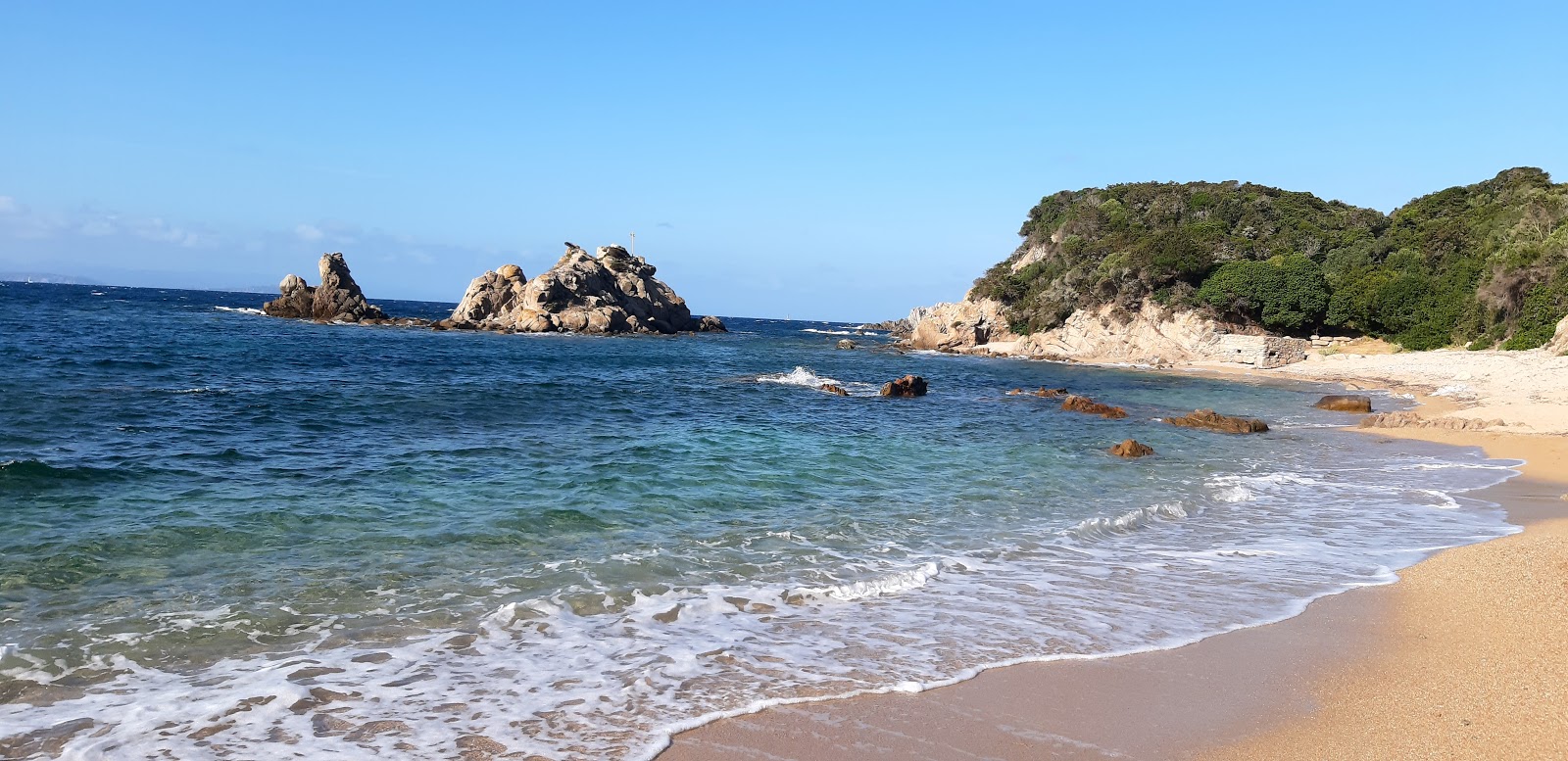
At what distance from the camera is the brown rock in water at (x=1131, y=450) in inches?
701

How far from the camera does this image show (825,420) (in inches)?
899

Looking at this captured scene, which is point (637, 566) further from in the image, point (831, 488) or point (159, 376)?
point (159, 376)

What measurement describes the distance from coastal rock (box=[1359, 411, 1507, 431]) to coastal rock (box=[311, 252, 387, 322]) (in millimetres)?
70074

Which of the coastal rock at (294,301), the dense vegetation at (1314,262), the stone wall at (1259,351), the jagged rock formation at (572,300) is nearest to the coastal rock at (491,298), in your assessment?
the jagged rock formation at (572,300)

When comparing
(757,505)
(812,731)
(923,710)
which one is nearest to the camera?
(812,731)

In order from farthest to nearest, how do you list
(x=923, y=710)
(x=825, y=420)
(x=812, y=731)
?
(x=825, y=420) → (x=923, y=710) → (x=812, y=731)

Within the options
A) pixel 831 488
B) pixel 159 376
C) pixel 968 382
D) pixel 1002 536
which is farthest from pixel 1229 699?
pixel 968 382

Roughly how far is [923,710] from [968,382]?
32830 mm

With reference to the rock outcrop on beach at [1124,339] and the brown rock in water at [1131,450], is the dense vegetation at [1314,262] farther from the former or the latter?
the brown rock in water at [1131,450]

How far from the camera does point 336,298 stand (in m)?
72.1

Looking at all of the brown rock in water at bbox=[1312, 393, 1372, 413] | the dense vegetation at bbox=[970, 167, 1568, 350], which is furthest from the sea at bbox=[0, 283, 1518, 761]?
the dense vegetation at bbox=[970, 167, 1568, 350]

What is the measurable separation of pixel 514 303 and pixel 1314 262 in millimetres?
60507

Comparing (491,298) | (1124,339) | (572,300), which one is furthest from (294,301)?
(1124,339)

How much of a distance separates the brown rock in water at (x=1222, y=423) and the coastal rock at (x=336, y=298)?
218 feet
